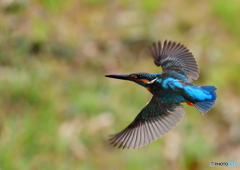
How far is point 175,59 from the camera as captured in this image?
340 cm

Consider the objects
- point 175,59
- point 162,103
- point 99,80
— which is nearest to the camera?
point 162,103

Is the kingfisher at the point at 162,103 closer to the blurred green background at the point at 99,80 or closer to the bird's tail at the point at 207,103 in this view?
the bird's tail at the point at 207,103

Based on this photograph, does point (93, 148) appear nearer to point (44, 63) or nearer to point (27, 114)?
point (27, 114)

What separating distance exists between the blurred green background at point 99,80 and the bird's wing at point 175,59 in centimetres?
178

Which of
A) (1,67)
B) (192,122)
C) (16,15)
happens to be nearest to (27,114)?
(1,67)

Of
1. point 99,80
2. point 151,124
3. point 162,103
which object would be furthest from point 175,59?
point 99,80

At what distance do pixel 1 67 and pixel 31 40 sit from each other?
0.70m

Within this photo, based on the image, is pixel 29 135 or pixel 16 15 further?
pixel 16 15

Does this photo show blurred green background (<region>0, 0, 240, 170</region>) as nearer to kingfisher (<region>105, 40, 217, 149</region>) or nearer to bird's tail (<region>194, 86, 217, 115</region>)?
kingfisher (<region>105, 40, 217, 149</region>)

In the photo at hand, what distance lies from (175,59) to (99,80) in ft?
8.11

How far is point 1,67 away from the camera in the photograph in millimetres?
5051

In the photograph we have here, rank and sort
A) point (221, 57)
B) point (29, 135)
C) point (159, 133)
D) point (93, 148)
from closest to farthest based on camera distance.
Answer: point (159, 133)
point (29, 135)
point (93, 148)
point (221, 57)

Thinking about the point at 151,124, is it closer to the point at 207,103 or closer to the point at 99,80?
the point at 207,103

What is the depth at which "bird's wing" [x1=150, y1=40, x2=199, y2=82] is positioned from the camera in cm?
330
